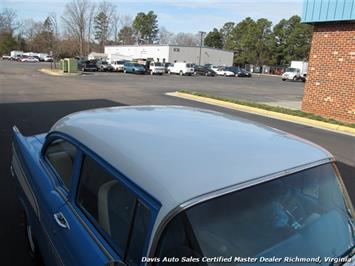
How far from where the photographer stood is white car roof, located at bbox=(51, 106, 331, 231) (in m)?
1.73

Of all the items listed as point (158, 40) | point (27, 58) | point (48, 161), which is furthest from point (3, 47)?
point (48, 161)

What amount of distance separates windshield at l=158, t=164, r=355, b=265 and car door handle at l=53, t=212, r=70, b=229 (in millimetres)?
994

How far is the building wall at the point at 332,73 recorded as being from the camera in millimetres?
12156

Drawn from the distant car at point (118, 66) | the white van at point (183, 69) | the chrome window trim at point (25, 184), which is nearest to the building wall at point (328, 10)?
the chrome window trim at point (25, 184)

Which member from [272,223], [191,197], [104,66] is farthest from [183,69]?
[191,197]

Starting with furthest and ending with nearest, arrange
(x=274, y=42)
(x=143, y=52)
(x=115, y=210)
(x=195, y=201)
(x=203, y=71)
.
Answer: (x=274, y=42) < (x=143, y=52) < (x=203, y=71) < (x=115, y=210) < (x=195, y=201)

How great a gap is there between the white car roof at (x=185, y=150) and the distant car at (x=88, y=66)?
154 feet

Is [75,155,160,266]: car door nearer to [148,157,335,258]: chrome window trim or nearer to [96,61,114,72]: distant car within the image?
[148,157,335,258]: chrome window trim

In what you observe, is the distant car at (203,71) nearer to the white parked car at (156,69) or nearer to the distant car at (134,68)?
the white parked car at (156,69)

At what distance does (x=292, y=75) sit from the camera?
52.6 meters

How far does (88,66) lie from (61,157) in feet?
157

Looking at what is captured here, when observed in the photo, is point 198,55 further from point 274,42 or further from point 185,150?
point 185,150

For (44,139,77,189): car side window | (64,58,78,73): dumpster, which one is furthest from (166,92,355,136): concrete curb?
(64,58,78,73): dumpster

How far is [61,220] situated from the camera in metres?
2.46
